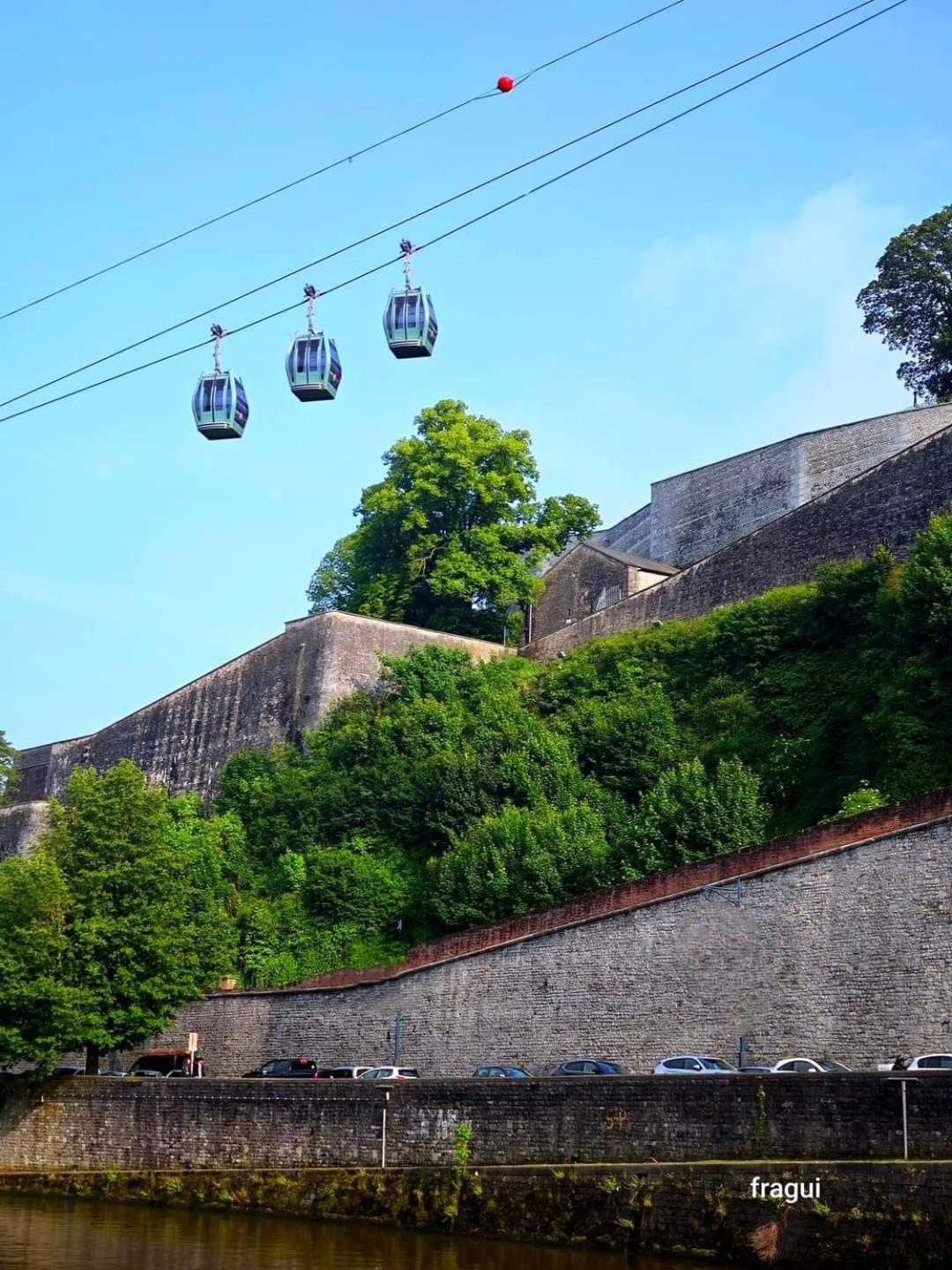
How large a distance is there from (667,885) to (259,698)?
2271 centimetres

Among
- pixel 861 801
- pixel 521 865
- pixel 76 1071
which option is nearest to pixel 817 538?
pixel 521 865

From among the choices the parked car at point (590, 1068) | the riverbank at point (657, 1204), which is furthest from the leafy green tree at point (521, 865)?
the riverbank at point (657, 1204)

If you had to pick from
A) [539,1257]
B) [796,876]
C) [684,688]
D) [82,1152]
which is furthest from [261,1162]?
[684,688]

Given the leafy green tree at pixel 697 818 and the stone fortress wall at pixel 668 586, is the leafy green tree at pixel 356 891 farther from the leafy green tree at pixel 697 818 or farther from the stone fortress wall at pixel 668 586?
the stone fortress wall at pixel 668 586

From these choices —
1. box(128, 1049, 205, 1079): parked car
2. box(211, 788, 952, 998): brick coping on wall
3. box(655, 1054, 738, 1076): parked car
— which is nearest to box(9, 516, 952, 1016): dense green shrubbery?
box(128, 1049, 205, 1079): parked car

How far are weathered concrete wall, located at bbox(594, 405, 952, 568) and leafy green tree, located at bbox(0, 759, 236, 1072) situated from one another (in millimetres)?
19640

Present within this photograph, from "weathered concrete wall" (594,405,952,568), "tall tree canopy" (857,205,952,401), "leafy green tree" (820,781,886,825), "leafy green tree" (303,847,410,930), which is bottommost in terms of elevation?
"leafy green tree" (303,847,410,930)

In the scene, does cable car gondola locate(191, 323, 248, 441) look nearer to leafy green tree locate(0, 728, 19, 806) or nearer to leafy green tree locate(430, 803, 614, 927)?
leafy green tree locate(430, 803, 614, 927)

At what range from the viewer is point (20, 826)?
1783 inches

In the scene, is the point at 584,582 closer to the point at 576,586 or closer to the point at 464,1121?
the point at 576,586

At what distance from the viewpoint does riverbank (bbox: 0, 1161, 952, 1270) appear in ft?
55.2

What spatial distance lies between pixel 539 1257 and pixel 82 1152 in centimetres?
1028

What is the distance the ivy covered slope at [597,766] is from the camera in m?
29.1

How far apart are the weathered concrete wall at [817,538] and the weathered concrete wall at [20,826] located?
15534 mm
